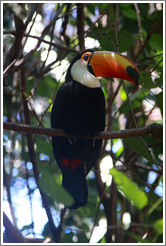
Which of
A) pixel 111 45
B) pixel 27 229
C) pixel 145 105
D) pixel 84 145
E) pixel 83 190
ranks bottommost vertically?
pixel 27 229

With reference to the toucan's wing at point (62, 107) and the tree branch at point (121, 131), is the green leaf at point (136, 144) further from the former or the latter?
the toucan's wing at point (62, 107)

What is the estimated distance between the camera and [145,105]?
11.1 feet

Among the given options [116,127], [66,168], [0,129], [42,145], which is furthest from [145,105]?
[0,129]

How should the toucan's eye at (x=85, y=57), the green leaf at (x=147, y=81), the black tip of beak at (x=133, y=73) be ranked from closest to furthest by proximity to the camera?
the green leaf at (x=147, y=81) → the black tip of beak at (x=133, y=73) → the toucan's eye at (x=85, y=57)

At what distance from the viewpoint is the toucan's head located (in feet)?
7.43

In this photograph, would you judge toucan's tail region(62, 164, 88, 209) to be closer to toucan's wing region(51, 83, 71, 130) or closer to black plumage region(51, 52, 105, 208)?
black plumage region(51, 52, 105, 208)

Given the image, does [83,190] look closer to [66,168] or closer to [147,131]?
[66,168]

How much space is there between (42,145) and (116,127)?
1299 mm

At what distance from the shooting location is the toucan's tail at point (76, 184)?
219cm

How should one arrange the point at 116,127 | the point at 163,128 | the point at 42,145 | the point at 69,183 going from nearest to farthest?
the point at 163,128
the point at 42,145
the point at 69,183
the point at 116,127

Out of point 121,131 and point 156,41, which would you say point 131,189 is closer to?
point 121,131

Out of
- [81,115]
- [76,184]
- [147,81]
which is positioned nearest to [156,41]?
[147,81]

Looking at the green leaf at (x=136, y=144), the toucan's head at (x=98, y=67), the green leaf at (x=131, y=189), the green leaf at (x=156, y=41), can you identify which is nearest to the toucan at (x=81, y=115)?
the toucan's head at (x=98, y=67)

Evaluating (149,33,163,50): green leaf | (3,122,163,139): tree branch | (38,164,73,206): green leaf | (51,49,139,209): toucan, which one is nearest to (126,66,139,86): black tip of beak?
(51,49,139,209): toucan
